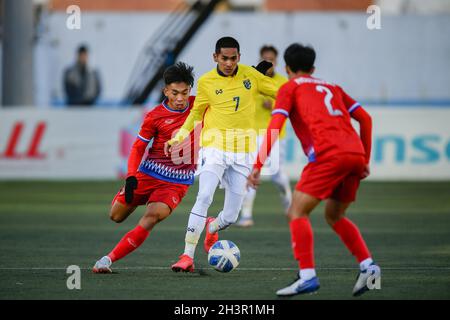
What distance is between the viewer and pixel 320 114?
7.74m

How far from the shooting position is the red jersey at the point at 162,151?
959 cm

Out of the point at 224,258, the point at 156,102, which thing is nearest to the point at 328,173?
the point at 224,258

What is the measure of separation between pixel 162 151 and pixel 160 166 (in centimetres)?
15

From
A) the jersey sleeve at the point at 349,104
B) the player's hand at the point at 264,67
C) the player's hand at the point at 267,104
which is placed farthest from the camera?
the player's hand at the point at 267,104

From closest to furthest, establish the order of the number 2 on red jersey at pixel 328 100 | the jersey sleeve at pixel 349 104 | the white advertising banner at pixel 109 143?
the number 2 on red jersey at pixel 328 100 → the jersey sleeve at pixel 349 104 → the white advertising banner at pixel 109 143

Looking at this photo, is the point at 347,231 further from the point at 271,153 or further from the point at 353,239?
the point at 271,153

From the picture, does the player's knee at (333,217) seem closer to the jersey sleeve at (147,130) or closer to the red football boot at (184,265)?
the red football boot at (184,265)

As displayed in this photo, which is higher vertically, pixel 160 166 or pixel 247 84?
pixel 247 84

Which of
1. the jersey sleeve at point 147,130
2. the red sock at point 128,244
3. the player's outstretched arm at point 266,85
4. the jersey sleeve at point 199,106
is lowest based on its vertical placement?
the red sock at point 128,244

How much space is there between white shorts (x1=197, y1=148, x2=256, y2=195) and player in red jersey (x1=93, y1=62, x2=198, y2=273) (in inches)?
7.6

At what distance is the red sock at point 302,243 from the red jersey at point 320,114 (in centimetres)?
51

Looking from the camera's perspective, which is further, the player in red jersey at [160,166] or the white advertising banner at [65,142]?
the white advertising banner at [65,142]

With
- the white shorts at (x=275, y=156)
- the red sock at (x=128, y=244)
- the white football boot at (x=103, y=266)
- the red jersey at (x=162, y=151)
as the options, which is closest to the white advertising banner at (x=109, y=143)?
the white shorts at (x=275, y=156)

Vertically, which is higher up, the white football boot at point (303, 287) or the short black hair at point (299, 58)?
the short black hair at point (299, 58)
